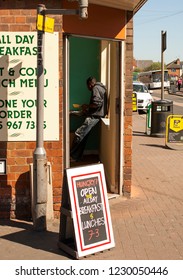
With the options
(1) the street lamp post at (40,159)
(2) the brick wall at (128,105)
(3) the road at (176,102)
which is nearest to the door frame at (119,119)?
(2) the brick wall at (128,105)

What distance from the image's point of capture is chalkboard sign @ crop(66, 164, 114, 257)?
4.73m

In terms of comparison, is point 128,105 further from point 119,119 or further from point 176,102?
point 176,102

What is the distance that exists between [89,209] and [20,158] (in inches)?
59.3

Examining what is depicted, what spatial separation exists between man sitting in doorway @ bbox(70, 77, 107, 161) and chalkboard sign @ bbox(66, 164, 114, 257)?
3.43 m

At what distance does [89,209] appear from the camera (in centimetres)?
485

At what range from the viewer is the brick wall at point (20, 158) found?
5.73 meters

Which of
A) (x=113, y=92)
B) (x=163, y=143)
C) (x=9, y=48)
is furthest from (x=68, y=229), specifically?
(x=163, y=143)

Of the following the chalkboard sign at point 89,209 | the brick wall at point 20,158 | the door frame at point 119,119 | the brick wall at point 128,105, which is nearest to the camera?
the chalkboard sign at point 89,209

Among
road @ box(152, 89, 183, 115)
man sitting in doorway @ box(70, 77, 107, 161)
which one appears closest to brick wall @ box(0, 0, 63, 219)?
man sitting in doorway @ box(70, 77, 107, 161)

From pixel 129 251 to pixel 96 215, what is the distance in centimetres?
56

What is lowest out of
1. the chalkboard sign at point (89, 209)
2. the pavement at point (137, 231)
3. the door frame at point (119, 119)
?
the pavement at point (137, 231)

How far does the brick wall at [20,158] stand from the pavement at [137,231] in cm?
24

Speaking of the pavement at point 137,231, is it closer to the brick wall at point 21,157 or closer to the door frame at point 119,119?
the brick wall at point 21,157

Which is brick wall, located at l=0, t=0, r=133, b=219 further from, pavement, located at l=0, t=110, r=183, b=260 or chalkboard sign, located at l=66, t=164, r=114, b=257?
chalkboard sign, located at l=66, t=164, r=114, b=257
